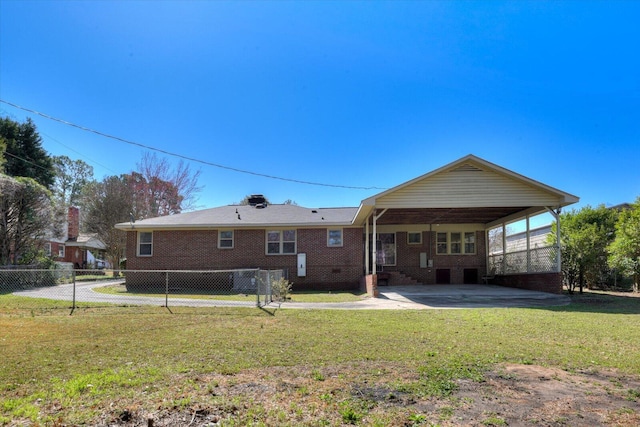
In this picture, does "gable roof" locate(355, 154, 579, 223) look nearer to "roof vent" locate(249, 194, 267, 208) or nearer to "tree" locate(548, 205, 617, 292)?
"tree" locate(548, 205, 617, 292)

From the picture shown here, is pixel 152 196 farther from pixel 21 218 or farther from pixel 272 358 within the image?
pixel 272 358

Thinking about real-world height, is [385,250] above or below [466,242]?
below

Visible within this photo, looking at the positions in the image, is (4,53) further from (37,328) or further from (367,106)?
(367,106)

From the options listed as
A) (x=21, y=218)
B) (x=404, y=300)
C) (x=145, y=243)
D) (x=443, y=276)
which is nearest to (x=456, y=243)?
(x=443, y=276)

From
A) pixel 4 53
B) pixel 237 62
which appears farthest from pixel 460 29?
pixel 4 53

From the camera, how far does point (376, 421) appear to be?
309 centimetres

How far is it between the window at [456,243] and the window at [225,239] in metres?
12.1

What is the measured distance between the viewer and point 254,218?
18906mm

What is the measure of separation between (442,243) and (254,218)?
10478mm

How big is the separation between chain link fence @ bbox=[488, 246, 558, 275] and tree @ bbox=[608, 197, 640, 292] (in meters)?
2.90

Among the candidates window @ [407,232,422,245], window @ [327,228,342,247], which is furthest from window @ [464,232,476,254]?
window @ [327,228,342,247]

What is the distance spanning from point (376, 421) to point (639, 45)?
1535 cm

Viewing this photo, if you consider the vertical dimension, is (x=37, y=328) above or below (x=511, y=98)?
below

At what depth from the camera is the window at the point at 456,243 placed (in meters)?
20.2
